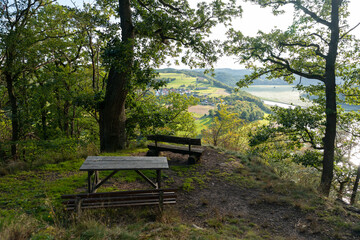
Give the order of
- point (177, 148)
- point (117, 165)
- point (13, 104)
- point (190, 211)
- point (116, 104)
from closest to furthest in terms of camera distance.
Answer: point (117, 165) < point (190, 211) < point (177, 148) < point (116, 104) < point (13, 104)

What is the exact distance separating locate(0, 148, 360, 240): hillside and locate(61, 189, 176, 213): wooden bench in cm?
21

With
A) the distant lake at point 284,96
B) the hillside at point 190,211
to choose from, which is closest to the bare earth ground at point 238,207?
the hillside at point 190,211

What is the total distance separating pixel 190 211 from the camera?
5035 millimetres

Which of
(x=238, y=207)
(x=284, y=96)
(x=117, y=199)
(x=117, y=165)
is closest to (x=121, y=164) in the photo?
(x=117, y=165)

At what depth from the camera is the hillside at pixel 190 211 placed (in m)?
3.43

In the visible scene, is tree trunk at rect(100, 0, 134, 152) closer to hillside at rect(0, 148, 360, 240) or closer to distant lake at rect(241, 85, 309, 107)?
hillside at rect(0, 148, 360, 240)

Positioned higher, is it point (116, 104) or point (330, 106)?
point (330, 106)

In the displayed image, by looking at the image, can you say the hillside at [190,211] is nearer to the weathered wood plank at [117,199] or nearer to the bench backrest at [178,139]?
the weathered wood plank at [117,199]

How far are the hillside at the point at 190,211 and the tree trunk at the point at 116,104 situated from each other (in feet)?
6.03

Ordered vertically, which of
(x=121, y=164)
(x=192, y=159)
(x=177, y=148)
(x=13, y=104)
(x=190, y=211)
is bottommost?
(x=190, y=211)

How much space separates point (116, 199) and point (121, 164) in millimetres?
878

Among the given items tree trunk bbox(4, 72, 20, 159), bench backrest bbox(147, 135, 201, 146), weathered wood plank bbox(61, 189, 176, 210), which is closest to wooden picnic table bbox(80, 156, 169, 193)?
weathered wood plank bbox(61, 189, 176, 210)

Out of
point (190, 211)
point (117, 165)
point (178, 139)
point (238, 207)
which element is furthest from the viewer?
point (178, 139)

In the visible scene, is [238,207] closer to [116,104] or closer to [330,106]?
Result: [330,106]
